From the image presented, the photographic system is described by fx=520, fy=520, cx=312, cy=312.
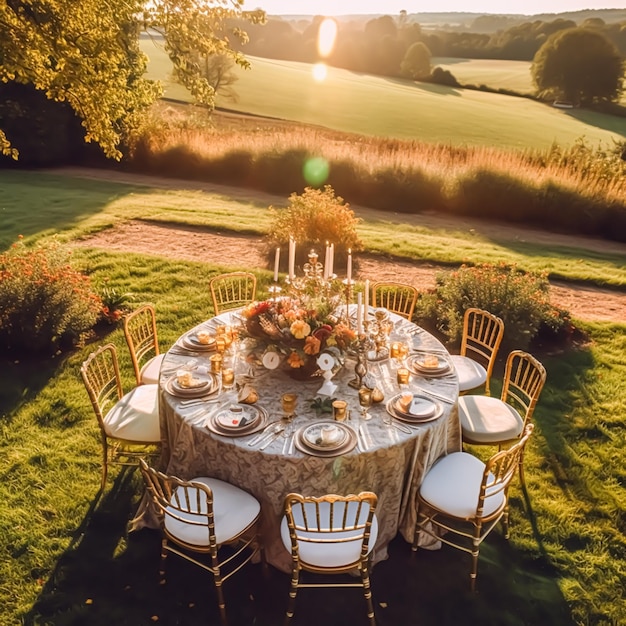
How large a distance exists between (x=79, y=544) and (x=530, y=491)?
4.09 metres

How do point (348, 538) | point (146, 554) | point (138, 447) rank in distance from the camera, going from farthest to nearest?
point (138, 447) < point (146, 554) < point (348, 538)

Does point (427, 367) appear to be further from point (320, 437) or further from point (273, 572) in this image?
point (273, 572)

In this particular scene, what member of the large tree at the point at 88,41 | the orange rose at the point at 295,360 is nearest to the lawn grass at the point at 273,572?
the orange rose at the point at 295,360

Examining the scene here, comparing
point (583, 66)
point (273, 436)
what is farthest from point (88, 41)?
point (583, 66)

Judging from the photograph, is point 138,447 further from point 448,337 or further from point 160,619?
point 448,337

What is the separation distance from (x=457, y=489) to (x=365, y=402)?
0.94m

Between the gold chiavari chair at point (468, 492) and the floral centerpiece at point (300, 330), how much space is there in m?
1.21

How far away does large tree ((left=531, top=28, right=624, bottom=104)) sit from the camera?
1467 inches

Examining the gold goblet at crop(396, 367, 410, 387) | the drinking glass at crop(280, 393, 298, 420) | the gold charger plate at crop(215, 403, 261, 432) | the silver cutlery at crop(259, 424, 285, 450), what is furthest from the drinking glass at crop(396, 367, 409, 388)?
the gold charger plate at crop(215, 403, 261, 432)

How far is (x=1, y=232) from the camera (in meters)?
11.6

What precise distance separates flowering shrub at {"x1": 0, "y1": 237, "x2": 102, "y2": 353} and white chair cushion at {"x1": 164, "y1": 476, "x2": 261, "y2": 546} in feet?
14.2

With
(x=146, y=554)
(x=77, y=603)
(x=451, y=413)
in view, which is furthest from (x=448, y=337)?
(x=77, y=603)

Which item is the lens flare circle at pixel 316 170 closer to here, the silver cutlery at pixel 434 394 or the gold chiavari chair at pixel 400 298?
the gold chiavari chair at pixel 400 298

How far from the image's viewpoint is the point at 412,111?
36.0 m
